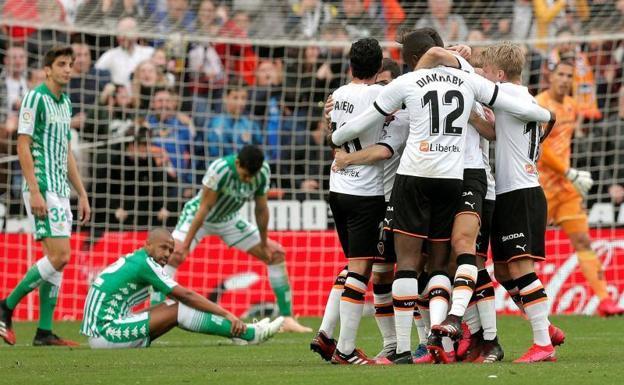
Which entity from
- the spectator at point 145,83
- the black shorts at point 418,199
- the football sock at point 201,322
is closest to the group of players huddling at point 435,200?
the black shorts at point 418,199

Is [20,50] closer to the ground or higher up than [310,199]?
higher up

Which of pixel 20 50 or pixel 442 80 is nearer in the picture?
pixel 442 80

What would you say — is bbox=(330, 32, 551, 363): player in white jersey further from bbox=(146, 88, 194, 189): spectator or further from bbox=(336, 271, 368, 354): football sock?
bbox=(146, 88, 194, 189): spectator

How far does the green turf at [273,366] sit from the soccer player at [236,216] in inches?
47.5

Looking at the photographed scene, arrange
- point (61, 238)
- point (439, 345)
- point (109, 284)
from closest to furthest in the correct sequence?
1. point (439, 345)
2. point (109, 284)
3. point (61, 238)

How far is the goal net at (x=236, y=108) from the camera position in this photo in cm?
1546

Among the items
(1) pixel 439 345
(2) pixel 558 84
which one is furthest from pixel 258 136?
(1) pixel 439 345

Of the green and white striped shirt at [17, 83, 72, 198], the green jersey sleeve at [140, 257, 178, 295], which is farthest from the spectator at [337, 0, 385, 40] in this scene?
the green jersey sleeve at [140, 257, 178, 295]

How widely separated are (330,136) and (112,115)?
8634 mm

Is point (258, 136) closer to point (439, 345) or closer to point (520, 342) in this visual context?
point (520, 342)

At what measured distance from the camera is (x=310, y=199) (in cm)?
1628

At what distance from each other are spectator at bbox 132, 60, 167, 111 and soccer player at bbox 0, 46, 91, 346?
17.7 feet

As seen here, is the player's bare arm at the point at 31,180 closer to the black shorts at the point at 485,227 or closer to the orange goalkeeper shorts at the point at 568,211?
the black shorts at the point at 485,227

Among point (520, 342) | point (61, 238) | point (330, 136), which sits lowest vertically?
point (520, 342)
